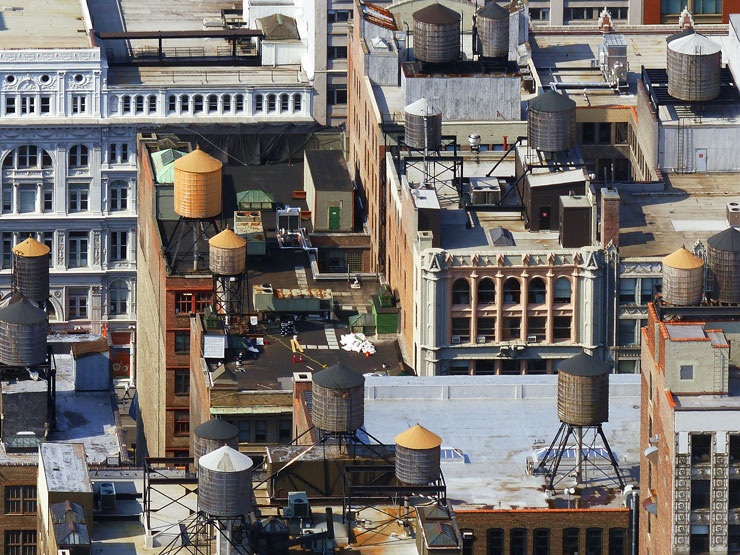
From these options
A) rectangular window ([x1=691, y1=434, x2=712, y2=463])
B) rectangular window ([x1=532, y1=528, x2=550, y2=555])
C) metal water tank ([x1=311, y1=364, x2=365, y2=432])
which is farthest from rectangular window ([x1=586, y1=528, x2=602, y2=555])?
metal water tank ([x1=311, y1=364, x2=365, y2=432])

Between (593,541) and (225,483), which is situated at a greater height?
(225,483)

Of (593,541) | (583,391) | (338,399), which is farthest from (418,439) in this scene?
(593,541)

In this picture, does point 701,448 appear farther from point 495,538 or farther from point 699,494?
point 495,538

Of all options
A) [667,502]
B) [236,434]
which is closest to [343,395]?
[236,434]

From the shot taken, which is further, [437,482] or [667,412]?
[437,482]

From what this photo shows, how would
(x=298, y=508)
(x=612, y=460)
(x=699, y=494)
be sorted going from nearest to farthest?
(x=699, y=494) → (x=298, y=508) → (x=612, y=460)

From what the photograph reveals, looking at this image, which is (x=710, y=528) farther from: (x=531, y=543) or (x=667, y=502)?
(x=531, y=543)

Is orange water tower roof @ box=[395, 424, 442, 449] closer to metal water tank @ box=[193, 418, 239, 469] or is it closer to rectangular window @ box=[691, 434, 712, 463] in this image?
metal water tank @ box=[193, 418, 239, 469]
